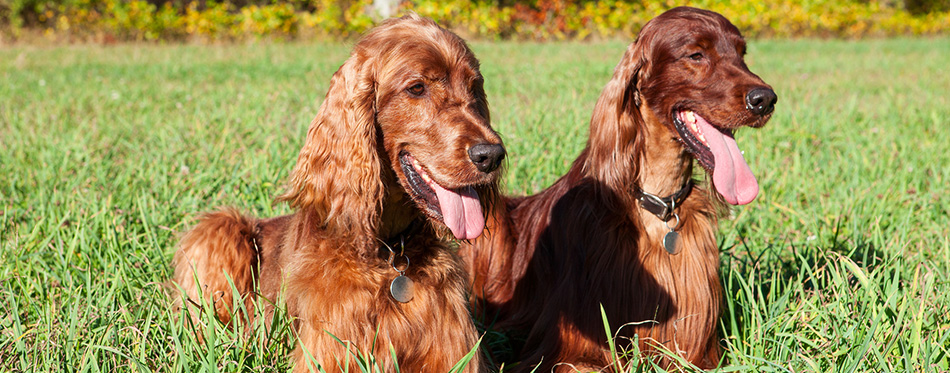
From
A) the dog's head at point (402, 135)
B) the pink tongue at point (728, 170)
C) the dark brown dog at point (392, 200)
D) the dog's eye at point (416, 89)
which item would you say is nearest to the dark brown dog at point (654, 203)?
the pink tongue at point (728, 170)

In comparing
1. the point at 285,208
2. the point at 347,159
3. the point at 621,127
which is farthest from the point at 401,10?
the point at 347,159

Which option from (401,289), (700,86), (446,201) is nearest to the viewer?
(446,201)

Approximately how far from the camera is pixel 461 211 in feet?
7.15

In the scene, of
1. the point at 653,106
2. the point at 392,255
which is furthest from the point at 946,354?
the point at 392,255

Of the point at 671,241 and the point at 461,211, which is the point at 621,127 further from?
the point at 461,211

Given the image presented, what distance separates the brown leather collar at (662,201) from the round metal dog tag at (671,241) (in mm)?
68

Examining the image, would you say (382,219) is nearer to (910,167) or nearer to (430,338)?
(430,338)

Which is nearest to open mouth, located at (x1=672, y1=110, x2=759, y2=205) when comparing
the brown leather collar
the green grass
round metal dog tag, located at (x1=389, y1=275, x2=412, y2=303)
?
the brown leather collar

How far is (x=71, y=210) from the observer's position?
3.59 meters

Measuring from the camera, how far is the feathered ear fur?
274cm

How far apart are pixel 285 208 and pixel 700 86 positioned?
226 centimetres

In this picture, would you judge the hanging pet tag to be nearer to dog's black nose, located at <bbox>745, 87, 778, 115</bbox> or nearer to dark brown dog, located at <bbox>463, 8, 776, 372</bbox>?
dark brown dog, located at <bbox>463, 8, 776, 372</bbox>

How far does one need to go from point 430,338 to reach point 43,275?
187 centimetres

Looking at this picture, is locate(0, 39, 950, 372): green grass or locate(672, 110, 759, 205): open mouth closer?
locate(0, 39, 950, 372): green grass
